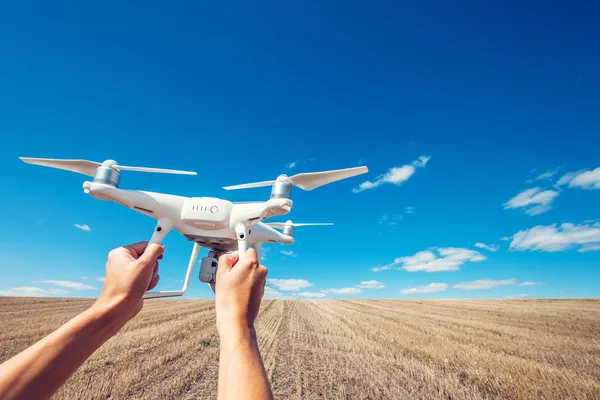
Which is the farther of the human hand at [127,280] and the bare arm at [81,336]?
the human hand at [127,280]

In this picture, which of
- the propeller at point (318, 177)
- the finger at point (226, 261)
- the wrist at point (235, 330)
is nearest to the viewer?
the wrist at point (235, 330)

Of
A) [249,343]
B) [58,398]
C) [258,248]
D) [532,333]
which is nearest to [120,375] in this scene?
[58,398]

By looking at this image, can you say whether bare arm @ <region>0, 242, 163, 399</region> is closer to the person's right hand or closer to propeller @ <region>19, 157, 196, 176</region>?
the person's right hand

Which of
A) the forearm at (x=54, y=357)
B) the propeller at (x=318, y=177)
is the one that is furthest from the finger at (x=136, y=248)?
the propeller at (x=318, y=177)

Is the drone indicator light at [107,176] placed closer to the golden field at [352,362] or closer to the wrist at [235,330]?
the wrist at [235,330]

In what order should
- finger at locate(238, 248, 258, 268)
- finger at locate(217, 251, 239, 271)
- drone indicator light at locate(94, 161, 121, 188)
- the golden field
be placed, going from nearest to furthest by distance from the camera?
1. finger at locate(238, 248, 258, 268)
2. finger at locate(217, 251, 239, 271)
3. drone indicator light at locate(94, 161, 121, 188)
4. the golden field

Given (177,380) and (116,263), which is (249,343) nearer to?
(116,263)

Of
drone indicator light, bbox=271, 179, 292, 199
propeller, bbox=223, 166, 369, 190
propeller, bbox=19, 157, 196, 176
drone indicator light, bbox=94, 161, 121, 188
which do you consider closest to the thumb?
drone indicator light, bbox=271, 179, 292, 199
